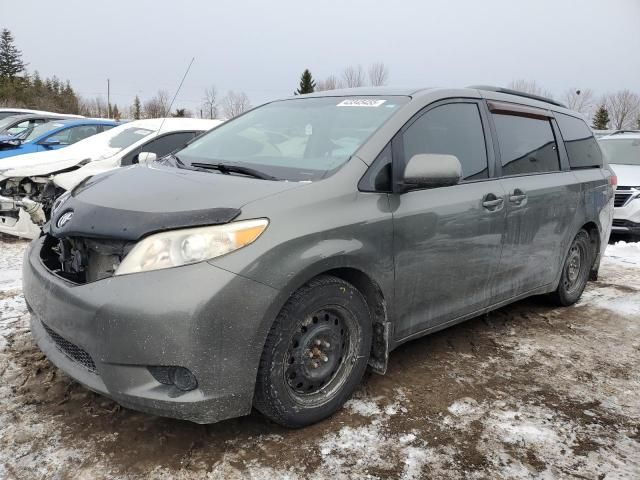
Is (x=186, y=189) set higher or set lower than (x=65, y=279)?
higher

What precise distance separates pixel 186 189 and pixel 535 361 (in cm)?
258

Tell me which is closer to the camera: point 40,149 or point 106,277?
point 106,277

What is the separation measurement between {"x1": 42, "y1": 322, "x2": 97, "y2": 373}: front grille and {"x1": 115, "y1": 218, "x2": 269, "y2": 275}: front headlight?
0.44m

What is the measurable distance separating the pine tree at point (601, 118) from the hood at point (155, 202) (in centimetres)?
5817

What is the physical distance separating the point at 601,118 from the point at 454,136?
190 feet

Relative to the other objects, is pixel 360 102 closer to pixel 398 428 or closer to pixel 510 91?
pixel 510 91

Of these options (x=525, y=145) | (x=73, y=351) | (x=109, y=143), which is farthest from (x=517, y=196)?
(x=109, y=143)

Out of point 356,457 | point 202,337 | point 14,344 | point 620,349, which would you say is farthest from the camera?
point 620,349

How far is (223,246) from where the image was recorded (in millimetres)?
2215

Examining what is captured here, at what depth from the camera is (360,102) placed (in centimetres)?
329

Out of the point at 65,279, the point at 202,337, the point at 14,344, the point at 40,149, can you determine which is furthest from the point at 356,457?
the point at 40,149

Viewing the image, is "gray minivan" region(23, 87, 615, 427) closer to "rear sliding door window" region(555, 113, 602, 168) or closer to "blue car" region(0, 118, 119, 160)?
"rear sliding door window" region(555, 113, 602, 168)

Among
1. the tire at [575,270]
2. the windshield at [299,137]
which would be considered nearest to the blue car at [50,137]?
the windshield at [299,137]

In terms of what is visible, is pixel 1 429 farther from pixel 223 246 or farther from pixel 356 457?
pixel 356 457
